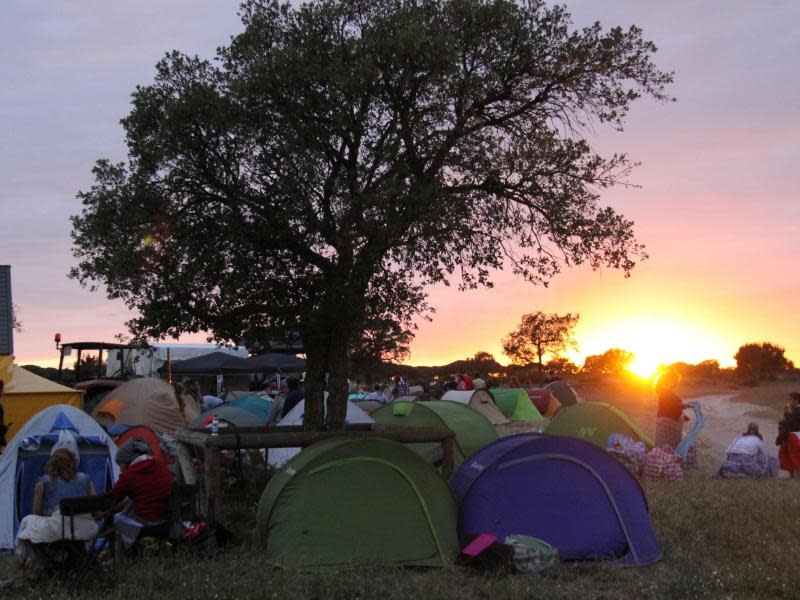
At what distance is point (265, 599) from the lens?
679cm

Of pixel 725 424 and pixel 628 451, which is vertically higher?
pixel 628 451

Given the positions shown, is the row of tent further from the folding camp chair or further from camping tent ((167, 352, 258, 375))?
camping tent ((167, 352, 258, 375))

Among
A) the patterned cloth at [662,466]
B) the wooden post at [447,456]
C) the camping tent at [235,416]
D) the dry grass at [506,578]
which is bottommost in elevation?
the dry grass at [506,578]

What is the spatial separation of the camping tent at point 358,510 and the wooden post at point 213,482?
2.57 feet

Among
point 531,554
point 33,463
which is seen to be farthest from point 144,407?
point 531,554

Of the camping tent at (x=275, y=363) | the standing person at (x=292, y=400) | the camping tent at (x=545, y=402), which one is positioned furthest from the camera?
the camping tent at (x=275, y=363)

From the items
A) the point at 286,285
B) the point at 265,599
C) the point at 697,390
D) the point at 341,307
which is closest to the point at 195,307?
the point at 286,285

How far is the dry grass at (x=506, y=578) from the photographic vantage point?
6.97m

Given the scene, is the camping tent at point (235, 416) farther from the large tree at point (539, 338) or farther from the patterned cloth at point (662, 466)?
the large tree at point (539, 338)

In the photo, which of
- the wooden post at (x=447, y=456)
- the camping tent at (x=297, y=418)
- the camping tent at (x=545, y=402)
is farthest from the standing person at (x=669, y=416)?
the camping tent at (x=545, y=402)

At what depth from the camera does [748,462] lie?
554 inches

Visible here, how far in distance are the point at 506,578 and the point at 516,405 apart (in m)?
20.9

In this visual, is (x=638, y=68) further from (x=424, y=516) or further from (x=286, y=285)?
(x=424, y=516)

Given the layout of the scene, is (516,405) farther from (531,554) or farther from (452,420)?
(531,554)
